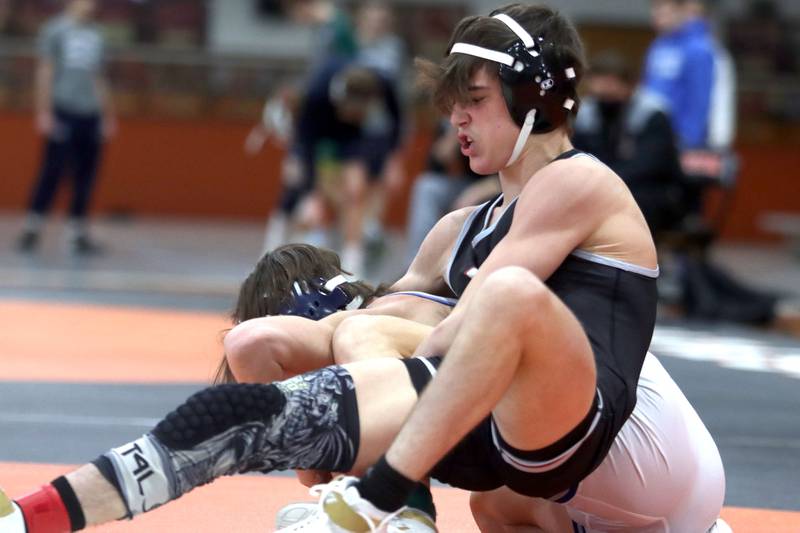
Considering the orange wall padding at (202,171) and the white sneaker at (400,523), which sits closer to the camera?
the white sneaker at (400,523)

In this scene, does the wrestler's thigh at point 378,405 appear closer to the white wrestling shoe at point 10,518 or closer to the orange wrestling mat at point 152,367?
the white wrestling shoe at point 10,518

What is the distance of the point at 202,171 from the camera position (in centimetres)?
1681

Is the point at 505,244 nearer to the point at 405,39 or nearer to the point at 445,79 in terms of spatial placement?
the point at 445,79

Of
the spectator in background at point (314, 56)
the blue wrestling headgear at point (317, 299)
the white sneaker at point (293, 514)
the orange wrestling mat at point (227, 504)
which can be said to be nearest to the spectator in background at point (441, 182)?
the spectator in background at point (314, 56)

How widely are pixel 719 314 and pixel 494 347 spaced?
7.38 meters

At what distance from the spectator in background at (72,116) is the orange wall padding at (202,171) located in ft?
9.98

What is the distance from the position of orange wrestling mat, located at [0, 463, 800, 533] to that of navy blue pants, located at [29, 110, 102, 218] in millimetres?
8402

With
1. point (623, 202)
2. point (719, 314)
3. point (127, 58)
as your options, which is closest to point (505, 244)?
point (623, 202)

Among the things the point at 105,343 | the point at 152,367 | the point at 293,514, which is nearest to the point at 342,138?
the point at 105,343

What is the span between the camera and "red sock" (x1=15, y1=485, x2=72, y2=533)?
10.6 ft

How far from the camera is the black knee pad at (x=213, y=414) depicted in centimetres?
329

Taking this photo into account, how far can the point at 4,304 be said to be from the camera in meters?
10.3

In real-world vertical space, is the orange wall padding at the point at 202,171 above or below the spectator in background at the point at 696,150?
below

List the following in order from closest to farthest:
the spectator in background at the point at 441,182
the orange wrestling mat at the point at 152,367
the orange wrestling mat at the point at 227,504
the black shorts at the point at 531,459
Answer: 1. the black shorts at the point at 531,459
2. the orange wrestling mat at the point at 227,504
3. the orange wrestling mat at the point at 152,367
4. the spectator in background at the point at 441,182
